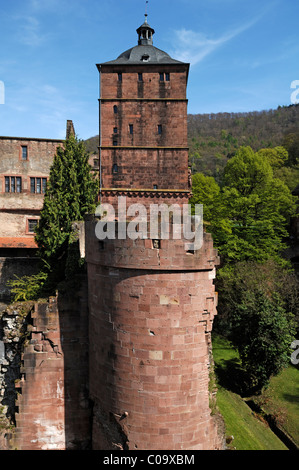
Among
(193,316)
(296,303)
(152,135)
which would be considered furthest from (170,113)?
(193,316)

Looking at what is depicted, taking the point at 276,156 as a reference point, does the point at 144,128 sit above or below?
below

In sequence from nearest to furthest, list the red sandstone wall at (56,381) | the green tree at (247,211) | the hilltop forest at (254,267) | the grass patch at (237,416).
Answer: the red sandstone wall at (56,381), the grass patch at (237,416), the hilltop forest at (254,267), the green tree at (247,211)

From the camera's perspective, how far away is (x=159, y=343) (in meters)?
7.22

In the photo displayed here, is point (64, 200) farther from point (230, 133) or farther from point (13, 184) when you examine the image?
point (230, 133)

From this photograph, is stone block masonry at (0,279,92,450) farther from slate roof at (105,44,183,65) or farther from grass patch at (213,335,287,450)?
slate roof at (105,44,183,65)

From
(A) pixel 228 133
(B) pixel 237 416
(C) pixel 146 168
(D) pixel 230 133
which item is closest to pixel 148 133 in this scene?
(C) pixel 146 168

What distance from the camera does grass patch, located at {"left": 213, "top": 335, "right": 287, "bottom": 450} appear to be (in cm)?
1296

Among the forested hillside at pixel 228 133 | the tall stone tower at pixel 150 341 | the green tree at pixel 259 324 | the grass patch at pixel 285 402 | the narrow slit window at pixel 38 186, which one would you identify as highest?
the forested hillside at pixel 228 133

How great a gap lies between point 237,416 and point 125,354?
10001mm

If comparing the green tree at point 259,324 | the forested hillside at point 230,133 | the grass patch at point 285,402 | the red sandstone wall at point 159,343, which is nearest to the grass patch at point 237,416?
the grass patch at point 285,402

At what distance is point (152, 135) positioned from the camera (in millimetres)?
21188

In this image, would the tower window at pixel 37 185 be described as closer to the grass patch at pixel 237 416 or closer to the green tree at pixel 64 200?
the green tree at pixel 64 200

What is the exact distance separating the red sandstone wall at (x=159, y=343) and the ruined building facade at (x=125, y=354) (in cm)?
2

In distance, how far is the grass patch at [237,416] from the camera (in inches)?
510
